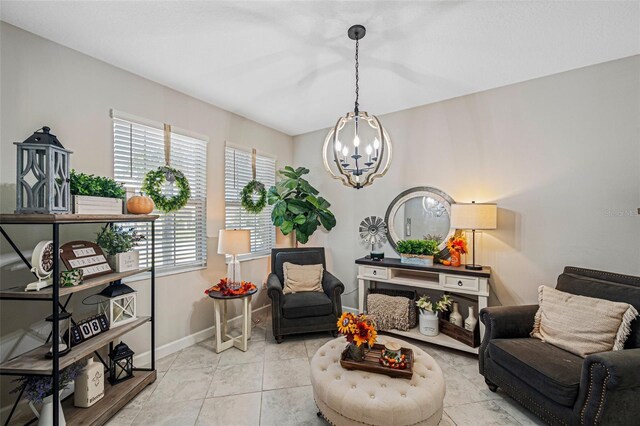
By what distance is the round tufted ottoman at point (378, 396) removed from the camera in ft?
5.20

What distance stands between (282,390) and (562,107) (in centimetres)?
368

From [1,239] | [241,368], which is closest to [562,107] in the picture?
[241,368]

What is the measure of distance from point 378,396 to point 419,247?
1980 millimetres

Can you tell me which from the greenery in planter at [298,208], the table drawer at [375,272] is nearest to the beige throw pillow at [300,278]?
the greenery in planter at [298,208]

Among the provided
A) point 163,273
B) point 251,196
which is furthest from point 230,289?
point 251,196

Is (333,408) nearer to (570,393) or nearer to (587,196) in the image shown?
(570,393)

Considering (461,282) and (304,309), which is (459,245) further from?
(304,309)

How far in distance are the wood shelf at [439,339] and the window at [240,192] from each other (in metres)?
2.17

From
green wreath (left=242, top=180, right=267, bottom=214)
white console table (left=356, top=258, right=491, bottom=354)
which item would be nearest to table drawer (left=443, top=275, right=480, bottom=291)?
white console table (left=356, top=258, right=491, bottom=354)

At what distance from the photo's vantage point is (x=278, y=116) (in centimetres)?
389

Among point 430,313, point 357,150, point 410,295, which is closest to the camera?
point 357,150

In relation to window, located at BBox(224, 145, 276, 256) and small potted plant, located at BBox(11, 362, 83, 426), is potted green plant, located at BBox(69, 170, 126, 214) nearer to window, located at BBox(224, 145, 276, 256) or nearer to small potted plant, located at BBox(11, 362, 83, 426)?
small potted plant, located at BBox(11, 362, 83, 426)

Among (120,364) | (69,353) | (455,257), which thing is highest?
(455,257)

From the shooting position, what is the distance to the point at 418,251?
3309 mm
